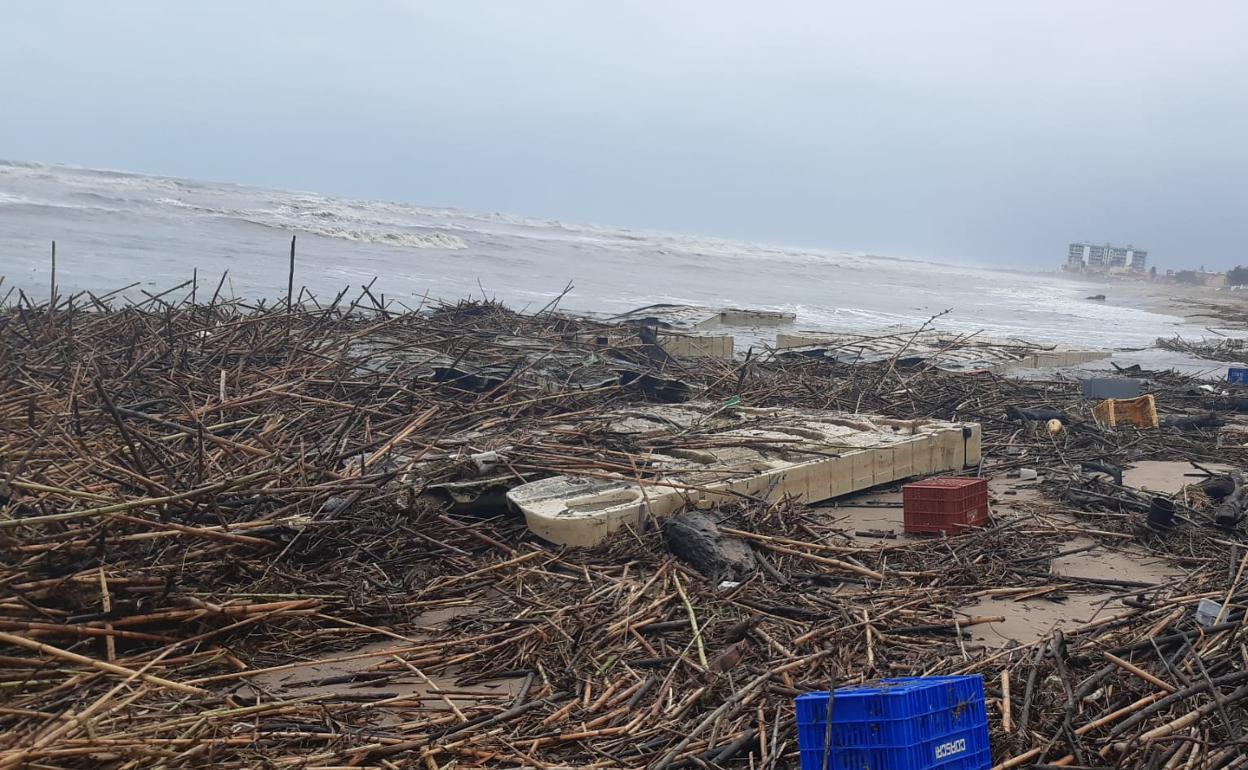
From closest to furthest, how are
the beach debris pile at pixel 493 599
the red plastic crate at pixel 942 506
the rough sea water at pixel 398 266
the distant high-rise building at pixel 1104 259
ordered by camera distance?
the beach debris pile at pixel 493 599 → the red plastic crate at pixel 942 506 → the rough sea water at pixel 398 266 → the distant high-rise building at pixel 1104 259

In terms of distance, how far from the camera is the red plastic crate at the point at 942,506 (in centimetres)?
602

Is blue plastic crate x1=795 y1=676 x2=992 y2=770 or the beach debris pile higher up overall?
blue plastic crate x1=795 y1=676 x2=992 y2=770

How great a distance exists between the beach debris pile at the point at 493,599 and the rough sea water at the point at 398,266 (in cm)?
768

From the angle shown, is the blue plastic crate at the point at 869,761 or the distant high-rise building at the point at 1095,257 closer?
the blue plastic crate at the point at 869,761

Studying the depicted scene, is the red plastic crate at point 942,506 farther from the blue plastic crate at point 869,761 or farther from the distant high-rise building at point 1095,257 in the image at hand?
the distant high-rise building at point 1095,257

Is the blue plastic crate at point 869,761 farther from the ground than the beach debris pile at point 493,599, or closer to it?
farther from the ground

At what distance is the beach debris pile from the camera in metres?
3.27

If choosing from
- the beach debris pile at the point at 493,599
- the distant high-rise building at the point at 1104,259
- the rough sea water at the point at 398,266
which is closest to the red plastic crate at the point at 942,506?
the beach debris pile at the point at 493,599

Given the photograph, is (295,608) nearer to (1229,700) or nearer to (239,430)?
(239,430)

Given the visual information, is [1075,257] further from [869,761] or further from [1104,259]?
[869,761]

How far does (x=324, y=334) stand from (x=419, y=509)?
517 cm

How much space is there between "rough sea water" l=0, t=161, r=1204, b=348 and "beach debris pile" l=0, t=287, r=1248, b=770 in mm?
7680

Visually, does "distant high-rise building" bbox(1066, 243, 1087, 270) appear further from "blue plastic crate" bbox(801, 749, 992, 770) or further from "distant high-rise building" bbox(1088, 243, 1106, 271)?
"blue plastic crate" bbox(801, 749, 992, 770)

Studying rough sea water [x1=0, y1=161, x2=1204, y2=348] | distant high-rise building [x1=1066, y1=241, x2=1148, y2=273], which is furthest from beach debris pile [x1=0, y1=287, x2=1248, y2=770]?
distant high-rise building [x1=1066, y1=241, x2=1148, y2=273]
